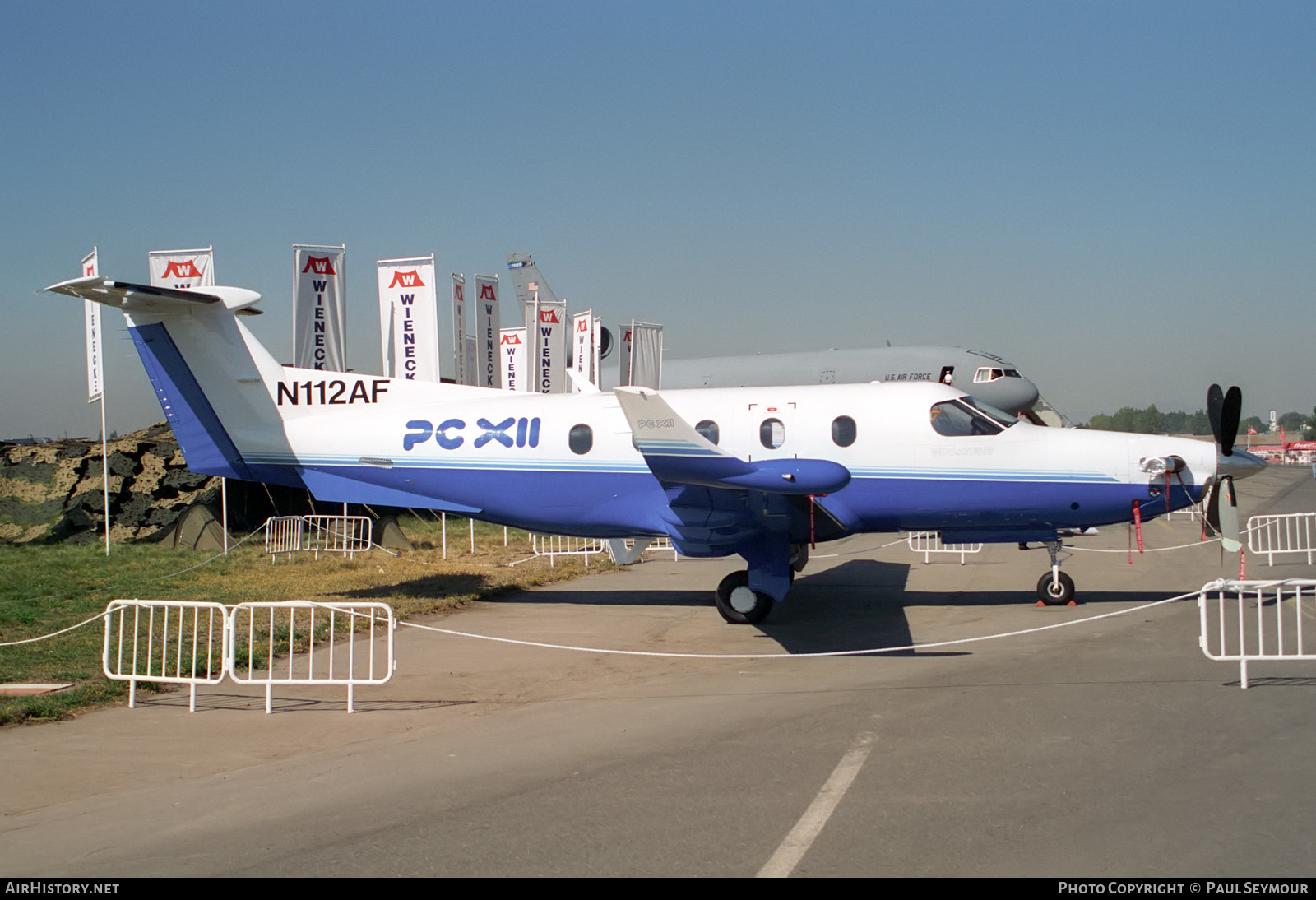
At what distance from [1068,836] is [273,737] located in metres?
5.61

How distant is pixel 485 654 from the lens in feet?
34.2

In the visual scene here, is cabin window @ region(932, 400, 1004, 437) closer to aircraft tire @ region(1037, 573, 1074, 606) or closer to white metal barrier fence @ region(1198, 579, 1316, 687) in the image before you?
aircraft tire @ region(1037, 573, 1074, 606)

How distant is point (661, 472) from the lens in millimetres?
10836

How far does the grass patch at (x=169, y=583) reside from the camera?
9383 millimetres

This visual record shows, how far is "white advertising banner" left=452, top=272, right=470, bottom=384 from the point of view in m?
22.2

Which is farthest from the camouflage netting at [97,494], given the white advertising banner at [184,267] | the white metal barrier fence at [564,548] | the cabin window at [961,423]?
the cabin window at [961,423]

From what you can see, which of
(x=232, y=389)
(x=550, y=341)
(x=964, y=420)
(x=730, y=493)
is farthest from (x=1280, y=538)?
(x=232, y=389)

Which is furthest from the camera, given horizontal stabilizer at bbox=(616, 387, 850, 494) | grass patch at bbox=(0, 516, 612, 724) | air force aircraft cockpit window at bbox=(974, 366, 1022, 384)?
air force aircraft cockpit window at bbox=(974, 366, 1022, 384)

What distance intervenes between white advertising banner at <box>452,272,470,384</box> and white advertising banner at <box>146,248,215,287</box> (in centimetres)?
523

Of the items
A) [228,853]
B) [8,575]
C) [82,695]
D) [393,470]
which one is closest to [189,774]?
[228,853]

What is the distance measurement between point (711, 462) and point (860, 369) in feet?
78.9

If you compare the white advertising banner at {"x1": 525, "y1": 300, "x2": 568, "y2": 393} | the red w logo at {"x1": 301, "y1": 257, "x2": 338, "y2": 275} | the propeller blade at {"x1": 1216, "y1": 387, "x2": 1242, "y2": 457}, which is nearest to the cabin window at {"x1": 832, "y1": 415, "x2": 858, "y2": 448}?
the propeller blade at {"x1": 1216, "y1": 387, "x2": 1242, "y2": 457}

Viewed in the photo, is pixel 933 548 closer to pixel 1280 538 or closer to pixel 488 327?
pixel 1280 538

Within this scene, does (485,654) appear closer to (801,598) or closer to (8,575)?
(801,598)
